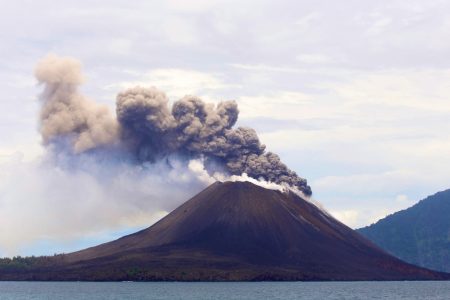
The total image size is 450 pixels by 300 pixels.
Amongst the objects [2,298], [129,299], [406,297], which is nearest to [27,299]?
[2,298]

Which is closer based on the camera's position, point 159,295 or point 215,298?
point 215,298

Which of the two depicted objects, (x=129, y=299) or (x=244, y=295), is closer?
(x=129, y=299)

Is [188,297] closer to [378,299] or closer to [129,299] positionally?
[129,299]

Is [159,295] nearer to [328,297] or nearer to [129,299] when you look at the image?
[129,299]

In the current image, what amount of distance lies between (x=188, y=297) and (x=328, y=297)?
27.6 meters

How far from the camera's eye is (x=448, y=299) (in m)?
163

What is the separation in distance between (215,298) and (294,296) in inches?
708

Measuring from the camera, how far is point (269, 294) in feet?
569

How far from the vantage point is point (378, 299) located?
161 m

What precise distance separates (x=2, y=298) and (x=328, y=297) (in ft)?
215

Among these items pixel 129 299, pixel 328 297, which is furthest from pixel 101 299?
pixel 328 297

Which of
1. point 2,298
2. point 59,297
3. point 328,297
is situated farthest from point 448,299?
point 2,298

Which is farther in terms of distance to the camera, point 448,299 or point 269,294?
point 269,294

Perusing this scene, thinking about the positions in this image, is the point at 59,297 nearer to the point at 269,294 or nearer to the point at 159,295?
the point at 159,295
